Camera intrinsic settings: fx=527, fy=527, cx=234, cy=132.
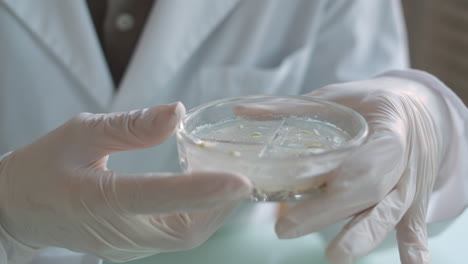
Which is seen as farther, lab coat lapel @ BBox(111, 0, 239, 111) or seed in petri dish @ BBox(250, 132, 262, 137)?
lab coat lapel @ BBox(111, 0, 239, 111)

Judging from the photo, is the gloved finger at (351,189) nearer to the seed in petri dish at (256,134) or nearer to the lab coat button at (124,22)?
the seed in petri dish at (256,134)

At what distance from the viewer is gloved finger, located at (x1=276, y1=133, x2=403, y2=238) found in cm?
63

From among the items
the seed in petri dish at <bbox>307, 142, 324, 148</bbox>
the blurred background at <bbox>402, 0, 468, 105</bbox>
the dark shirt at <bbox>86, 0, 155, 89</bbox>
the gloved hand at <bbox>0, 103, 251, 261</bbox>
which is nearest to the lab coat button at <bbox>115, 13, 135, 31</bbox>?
the dark shirt at <bbox>86, 0, 155, 89</bbox>

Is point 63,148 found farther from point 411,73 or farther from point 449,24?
point 449,24

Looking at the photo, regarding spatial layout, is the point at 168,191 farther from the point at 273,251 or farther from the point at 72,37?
the point at 72,37

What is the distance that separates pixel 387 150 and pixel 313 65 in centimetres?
68

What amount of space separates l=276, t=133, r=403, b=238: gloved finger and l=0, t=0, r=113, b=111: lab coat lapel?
26.6 inches

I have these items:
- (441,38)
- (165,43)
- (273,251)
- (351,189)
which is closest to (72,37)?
(165,43)

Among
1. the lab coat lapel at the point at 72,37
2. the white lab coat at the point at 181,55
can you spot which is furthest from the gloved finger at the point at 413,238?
the lab coat lapel at the point at 72,37

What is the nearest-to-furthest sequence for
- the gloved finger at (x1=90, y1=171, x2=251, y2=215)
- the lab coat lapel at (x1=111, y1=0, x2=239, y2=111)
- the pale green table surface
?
the gloved finger at (x1=90, y1=171, x2=251, y2=215), the pale green table surface, the lab coat lapel at (x1=111, y1=0, x2=239, y2=111)

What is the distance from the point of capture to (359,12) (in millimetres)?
1248

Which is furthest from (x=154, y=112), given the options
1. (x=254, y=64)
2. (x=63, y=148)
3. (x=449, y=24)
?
(x=449, y=24)

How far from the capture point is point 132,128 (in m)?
0.69

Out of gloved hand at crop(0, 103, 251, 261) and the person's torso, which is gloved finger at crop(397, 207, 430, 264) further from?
the person's torso
